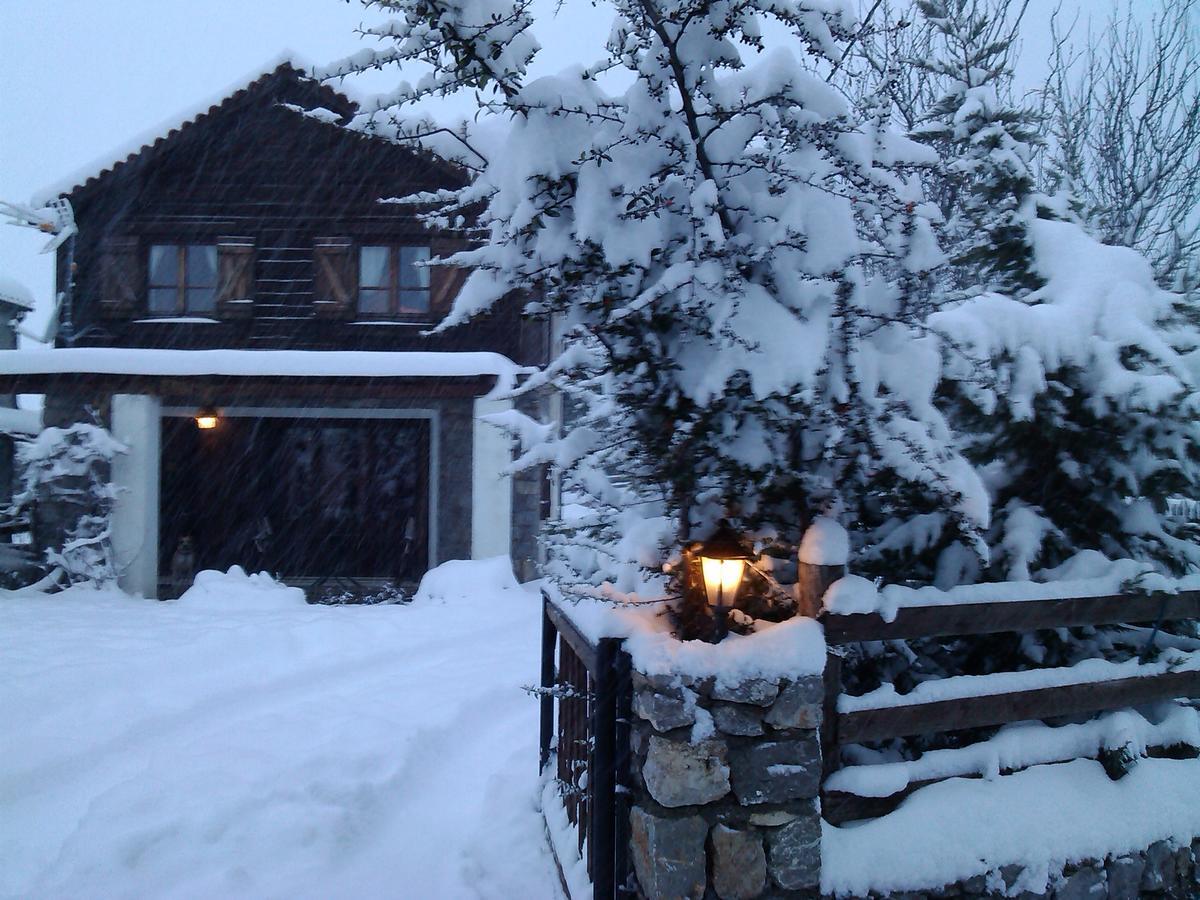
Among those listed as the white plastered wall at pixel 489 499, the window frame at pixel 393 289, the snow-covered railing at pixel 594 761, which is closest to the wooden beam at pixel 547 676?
the snow-covered railing at pixel 594 761

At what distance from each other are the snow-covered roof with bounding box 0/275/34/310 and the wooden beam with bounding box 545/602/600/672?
600 inches

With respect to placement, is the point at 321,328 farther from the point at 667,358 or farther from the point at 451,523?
the point at 667,358

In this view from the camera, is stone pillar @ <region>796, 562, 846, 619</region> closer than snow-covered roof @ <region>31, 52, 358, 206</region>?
Yes

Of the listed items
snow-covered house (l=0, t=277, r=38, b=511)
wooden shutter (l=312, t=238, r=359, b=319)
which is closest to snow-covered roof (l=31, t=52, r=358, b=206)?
wooden shutter (l=312, t=238, r=359, b=319)

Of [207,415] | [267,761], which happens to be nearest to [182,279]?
[207,415]

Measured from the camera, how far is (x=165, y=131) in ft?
34.0

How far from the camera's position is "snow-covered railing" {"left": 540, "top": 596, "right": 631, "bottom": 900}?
2520 mm

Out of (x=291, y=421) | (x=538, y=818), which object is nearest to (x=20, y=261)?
(x=291, y=421)

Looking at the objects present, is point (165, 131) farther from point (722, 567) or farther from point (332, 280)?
point (722, 567)

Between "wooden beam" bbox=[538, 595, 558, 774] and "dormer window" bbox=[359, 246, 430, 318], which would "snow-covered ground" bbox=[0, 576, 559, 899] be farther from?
"dormer window" bbox=[359, 246, 430, 318]

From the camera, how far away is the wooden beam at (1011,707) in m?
2.68

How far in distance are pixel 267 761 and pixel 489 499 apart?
519 centimetres

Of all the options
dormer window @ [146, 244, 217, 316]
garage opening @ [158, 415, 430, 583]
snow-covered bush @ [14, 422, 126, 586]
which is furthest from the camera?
A: garage opening @ [158, 415, 430, 583]

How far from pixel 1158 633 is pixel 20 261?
117934mm
